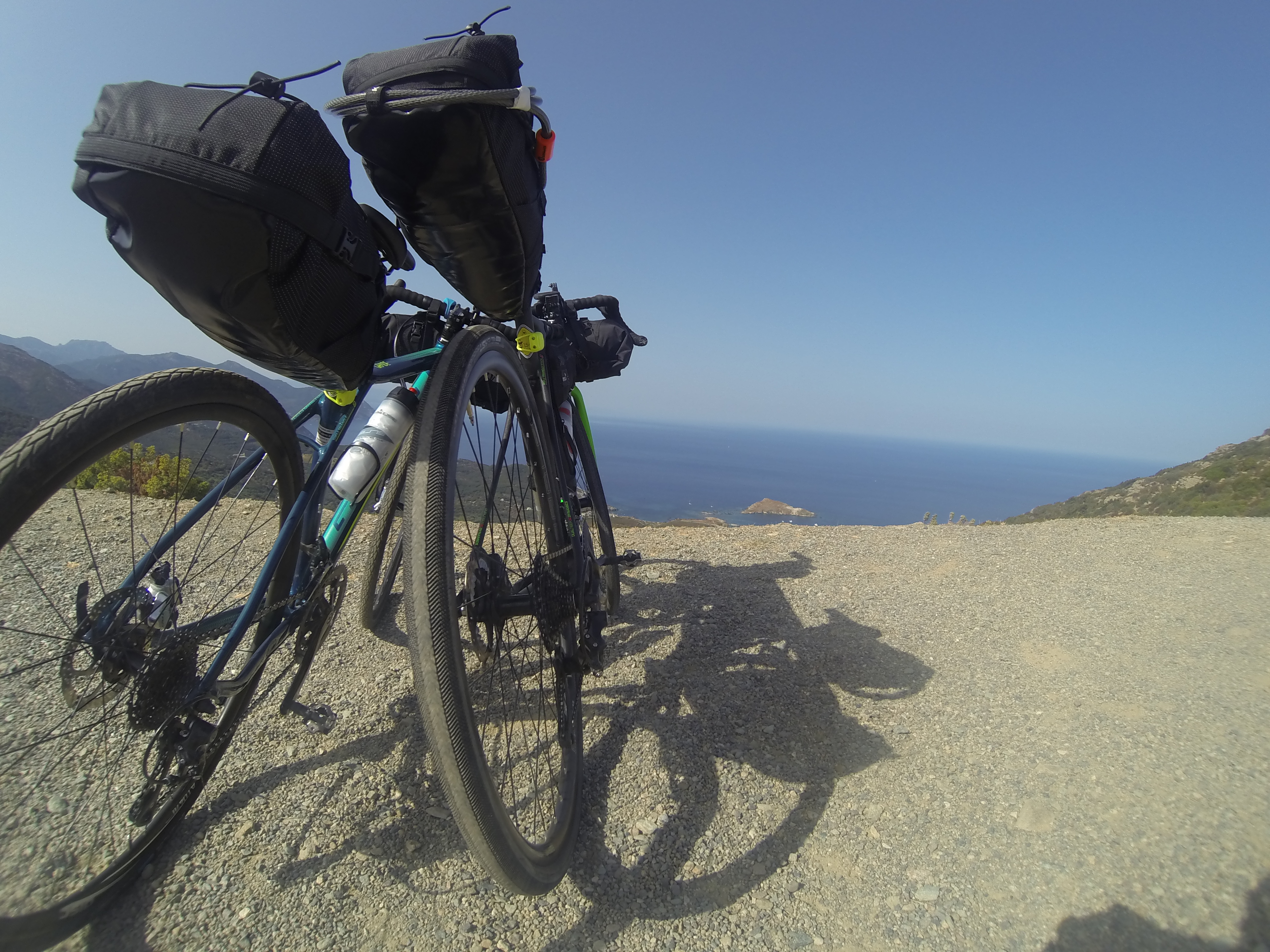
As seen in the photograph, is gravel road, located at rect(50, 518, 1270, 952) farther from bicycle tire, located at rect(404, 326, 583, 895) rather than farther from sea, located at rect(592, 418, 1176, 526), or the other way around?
sea, located at rect(592, 418, 1176, 526)

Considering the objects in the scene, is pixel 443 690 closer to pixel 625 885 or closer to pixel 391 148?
pixel 625 885

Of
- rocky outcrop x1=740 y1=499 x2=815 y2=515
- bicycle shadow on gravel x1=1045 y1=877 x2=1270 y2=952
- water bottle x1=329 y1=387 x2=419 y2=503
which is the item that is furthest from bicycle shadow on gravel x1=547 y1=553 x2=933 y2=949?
rocky outcrop x1=740 y1=499 x2=815 y2=515

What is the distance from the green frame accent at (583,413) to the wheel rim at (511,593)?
84cm

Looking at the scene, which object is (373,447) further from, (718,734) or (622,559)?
(622,559)

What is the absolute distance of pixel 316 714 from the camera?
2053mm

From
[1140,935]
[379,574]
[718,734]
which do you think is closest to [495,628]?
[718,734]

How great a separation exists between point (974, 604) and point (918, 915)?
9.17 ft

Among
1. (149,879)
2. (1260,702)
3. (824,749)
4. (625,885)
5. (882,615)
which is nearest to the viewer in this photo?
(149,879)

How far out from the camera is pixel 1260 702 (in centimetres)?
265

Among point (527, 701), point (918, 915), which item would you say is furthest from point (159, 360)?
point (918, 915)

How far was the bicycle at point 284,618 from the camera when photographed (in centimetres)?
122

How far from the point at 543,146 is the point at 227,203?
0.87 m

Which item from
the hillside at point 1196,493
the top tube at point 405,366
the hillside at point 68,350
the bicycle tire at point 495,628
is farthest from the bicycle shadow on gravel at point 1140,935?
the hillside at point 68,350

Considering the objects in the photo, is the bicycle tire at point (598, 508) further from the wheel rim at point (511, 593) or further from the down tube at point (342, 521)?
the down tube at point (342, 521)
